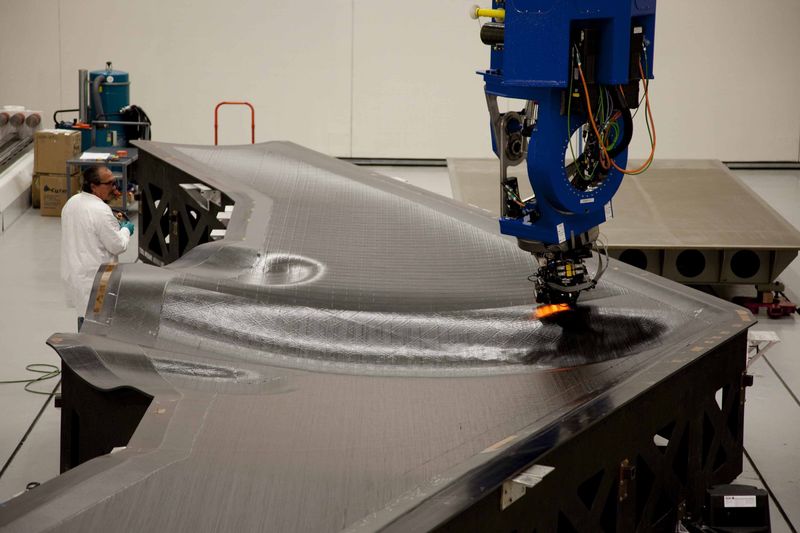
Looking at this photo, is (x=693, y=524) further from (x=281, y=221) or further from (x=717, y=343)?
(x=281, y=221)

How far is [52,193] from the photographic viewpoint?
10195 millimetres

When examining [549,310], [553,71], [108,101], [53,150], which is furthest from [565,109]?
[108,101]

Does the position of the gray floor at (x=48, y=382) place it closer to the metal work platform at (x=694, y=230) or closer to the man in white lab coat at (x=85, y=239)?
the metal work platform at (x=694, y=230)

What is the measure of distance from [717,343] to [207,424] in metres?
1.87

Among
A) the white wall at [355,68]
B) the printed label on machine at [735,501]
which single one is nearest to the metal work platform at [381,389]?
the printed label on machine at [735,501]

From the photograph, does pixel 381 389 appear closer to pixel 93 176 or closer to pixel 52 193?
pixel 93 176

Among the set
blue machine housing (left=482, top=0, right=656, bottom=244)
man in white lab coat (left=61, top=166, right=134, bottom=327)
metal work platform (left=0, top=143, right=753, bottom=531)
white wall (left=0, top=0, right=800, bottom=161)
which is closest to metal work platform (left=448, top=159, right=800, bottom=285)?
metal work platform (left=0, top=143, right=753, bottom=531)

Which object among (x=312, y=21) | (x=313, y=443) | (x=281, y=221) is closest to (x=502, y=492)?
(x=313, y=443)

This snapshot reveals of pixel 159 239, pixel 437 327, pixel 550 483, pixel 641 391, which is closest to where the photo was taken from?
pixel 550 483

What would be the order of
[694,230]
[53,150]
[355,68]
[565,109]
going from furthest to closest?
[355,68] < [53,150] < [694,230] < [565,109]

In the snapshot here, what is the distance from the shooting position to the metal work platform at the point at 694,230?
289 inches

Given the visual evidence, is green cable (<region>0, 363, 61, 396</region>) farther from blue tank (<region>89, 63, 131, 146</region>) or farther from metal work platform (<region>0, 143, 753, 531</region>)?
blue tank (<region>89, 63, 131, 146</region>)

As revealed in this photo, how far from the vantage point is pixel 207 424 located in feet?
10.5

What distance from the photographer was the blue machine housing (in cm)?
351
